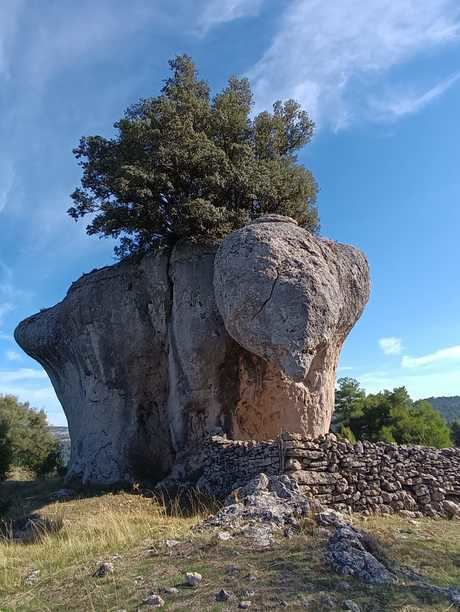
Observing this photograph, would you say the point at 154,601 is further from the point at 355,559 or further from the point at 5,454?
the point at 5,454

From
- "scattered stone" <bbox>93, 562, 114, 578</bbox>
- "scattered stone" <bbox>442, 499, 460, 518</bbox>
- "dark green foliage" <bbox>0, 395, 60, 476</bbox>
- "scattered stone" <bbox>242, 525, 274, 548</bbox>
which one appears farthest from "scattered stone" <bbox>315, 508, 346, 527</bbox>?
"dark green foliage" <bbox>0, 395, 60, 476</bbox>

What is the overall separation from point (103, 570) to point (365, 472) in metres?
5.22

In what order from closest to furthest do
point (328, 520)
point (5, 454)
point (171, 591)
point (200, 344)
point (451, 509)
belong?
1. point (171, 591)
2. point (328, 520)
3. point (451, 509)
4. point (200, 344)
5. point (5, 454)

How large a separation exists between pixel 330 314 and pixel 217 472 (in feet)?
13.3

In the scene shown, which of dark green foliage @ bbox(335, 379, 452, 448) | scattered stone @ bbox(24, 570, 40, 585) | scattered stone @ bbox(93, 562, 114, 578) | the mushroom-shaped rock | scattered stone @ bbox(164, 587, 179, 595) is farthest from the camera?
dark green foliage @ bbox(335, 379, 452, 448)

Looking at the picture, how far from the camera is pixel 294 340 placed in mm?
10336

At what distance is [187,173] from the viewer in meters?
14.9

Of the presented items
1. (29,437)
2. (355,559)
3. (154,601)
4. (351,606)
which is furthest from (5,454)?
(351,606)

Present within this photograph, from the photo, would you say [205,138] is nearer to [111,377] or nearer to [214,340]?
[214,340]

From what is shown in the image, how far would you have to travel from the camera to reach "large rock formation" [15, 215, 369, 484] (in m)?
10.9

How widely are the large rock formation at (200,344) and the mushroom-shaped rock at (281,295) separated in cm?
3

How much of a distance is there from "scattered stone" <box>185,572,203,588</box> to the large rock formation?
19.1ft

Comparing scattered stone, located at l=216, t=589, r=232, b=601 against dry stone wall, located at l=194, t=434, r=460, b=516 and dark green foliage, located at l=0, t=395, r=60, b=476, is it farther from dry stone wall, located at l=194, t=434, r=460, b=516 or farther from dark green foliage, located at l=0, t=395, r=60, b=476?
dark green foliage, located at l=0, t=395, r=60, b=476

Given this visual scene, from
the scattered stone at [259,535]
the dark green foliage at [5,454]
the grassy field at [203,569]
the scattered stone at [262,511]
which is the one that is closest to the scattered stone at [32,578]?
the grassy field at [203,569]
